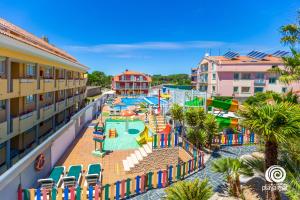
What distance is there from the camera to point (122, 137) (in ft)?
81.0

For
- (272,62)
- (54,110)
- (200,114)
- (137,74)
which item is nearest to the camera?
(200,114)

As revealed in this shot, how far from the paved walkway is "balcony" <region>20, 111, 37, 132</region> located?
35.5ft

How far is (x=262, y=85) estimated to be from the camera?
174 feet

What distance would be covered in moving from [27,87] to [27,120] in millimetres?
2598

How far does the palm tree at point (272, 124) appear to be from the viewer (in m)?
8.10

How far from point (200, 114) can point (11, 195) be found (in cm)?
1361

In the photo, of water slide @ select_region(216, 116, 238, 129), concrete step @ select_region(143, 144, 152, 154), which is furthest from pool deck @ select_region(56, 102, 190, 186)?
water slide @ select_region(216, 116, 238, 129)

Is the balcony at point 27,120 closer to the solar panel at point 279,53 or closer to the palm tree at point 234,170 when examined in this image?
the palm tree at point 234,170

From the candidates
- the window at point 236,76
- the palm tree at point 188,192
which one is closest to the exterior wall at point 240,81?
the window at point 236,76

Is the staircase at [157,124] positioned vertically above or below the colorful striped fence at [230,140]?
above

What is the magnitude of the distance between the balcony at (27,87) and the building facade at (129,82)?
70042mm

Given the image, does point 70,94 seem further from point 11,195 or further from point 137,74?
point 137,74

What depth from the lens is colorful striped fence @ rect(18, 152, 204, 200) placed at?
9.66 meters

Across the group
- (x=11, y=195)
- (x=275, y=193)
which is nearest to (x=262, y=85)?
(x=275, y=193)
